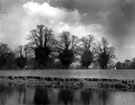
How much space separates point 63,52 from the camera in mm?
63750

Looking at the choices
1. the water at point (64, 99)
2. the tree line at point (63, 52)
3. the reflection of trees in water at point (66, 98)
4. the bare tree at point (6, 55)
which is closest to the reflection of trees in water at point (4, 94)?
the water at point (64, 99)

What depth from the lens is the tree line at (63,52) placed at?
62.0m

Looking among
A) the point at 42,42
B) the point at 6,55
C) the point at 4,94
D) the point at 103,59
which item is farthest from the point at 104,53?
the point at 4,94

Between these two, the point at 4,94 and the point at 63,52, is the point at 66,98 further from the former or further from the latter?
the point at 63,52

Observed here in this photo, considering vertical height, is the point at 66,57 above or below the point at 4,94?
above

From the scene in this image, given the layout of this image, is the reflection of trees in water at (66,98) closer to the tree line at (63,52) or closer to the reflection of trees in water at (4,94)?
the reflection of trees in water at (4,94)

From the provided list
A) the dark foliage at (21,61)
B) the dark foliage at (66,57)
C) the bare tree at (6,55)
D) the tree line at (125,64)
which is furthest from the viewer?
the bare tree at (6,55)

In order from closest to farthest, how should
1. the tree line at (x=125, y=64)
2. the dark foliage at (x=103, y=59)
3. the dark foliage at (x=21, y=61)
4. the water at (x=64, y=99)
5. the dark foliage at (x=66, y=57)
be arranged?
the water at (x=64, y=99) → the dark foliage at (x=66, y=57) → the dark foliage at (x=103, y=59) → the tree line at (x=125, y=64) → the dark foliage at (x=21, y=61)

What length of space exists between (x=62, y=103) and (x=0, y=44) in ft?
240

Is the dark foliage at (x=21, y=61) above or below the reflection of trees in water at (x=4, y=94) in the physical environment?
above

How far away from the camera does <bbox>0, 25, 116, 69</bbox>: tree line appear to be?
62.0 meters

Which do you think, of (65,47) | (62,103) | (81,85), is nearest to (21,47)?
(65,47)

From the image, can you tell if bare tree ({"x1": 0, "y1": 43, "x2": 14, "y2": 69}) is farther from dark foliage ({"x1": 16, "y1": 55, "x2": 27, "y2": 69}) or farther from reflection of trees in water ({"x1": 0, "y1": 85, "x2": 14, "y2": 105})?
reflection of trees in water ({"x1": 0, "y1": 85, "x2": 14, "y2": 105})

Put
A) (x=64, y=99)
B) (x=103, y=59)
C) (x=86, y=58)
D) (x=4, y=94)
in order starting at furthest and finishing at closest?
1. (x=103, y=59)
2. (x=86, y=58)
3. (x=4, y=94)
4. (x=64, y=99)
